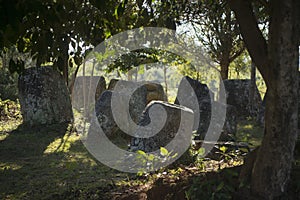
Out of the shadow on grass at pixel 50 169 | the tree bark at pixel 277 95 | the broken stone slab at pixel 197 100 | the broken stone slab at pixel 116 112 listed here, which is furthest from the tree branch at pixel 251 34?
the broken stone slab at pixel 116 112

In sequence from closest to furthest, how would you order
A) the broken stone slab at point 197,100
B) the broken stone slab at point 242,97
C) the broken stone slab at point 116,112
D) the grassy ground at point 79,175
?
1. the grassy ground at point 79,175
2. the broken stone slab at point 197,100
3. the broken stone slab at point 116,112
4. the broken stone slab at point 242,97

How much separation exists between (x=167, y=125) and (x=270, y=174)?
457cm

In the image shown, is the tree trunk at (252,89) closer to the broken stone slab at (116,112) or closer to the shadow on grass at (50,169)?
the broken stone slab at (116,112)

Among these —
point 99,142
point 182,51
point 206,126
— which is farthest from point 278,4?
point 182,51

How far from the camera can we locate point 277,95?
11.7ft

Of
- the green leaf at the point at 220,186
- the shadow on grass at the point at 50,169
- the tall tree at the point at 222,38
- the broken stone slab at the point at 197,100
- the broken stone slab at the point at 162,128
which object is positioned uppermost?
the tall tree at the point at 222,38

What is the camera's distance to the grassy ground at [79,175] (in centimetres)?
425

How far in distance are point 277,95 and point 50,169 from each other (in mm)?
5166

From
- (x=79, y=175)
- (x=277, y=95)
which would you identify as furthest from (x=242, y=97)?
(x=277, y=95)

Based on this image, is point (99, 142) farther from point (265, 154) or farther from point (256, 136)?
point (265, 154)

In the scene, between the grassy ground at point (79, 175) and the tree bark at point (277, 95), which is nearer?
the tree bark at point (277, 95)

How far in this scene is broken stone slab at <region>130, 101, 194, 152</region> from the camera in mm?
8070

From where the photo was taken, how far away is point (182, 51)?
21766 mm

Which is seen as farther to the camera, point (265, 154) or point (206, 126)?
point (206, 126)
